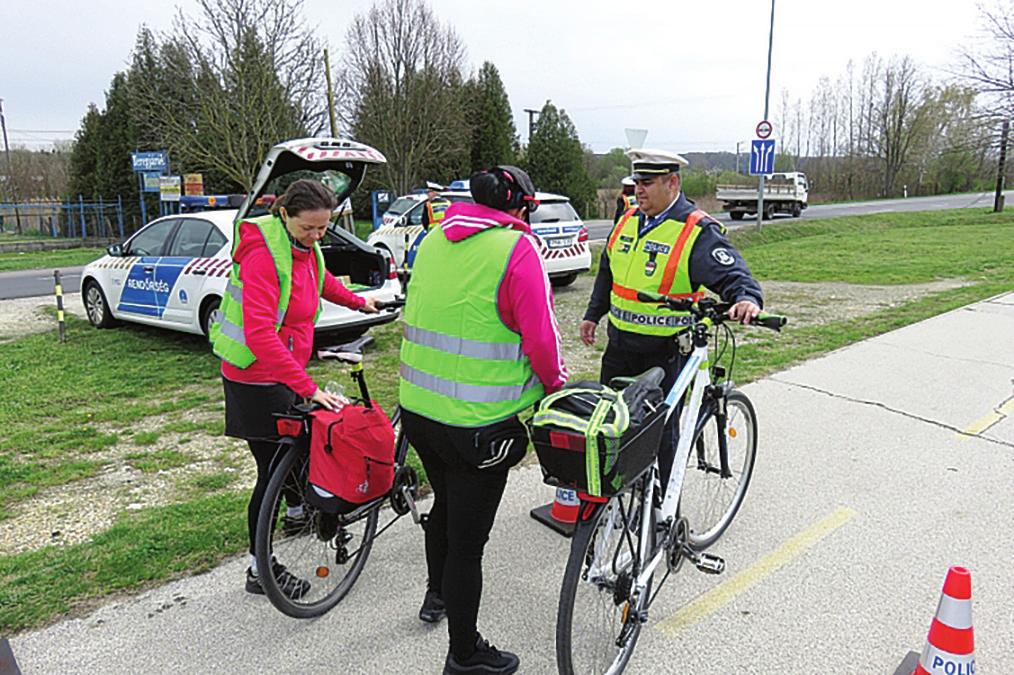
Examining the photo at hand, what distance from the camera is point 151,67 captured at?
1083 inches

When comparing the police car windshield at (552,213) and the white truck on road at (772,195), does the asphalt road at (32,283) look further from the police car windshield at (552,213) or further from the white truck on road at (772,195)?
the white truck on road at (772,195)

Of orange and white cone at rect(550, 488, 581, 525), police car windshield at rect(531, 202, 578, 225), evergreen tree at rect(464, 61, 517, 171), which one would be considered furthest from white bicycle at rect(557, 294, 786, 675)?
evergreen tree at rect(464, 61, 517, 171)

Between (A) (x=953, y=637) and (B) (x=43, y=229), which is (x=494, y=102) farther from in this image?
(A) (x=953, y=637)

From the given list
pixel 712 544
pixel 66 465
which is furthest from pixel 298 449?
pixel 66 465

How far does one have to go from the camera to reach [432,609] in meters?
2.99

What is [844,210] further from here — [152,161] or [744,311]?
[744,311]

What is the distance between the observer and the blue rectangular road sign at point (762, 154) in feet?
60.4

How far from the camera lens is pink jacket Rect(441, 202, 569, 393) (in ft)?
7.41

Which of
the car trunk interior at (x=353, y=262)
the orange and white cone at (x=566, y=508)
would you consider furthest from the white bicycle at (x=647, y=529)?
the car trunk interior at (x=353, y=262)

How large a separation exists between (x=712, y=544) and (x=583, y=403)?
73.3 inches

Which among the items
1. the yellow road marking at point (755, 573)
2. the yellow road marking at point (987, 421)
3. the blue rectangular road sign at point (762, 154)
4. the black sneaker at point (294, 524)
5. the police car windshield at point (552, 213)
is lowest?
the yellow road marking at point (755, 573)

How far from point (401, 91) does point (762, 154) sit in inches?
708

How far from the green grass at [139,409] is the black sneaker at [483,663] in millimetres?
1502

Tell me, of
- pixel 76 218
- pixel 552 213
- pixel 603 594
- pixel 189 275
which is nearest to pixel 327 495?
pixel 603 594
